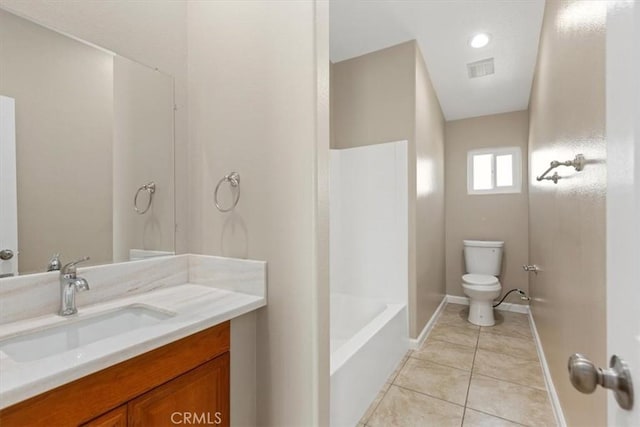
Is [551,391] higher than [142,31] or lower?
lower

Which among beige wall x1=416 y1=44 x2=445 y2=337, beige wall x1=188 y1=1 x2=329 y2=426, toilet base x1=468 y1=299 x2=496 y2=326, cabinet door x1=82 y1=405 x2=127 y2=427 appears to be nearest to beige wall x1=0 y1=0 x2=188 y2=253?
beige wall x1=188 y1=1 x2=329 y2=426

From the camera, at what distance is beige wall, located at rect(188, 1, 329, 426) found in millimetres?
1171

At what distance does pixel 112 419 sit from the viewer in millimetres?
787

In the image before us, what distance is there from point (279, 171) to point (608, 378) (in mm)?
1088

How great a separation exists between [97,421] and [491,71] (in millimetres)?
3590

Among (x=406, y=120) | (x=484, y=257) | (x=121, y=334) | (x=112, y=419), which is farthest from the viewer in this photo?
(x=484, y=257)

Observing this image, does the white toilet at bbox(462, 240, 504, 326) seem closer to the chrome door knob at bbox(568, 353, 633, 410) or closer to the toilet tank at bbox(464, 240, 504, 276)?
the toilet tank at bbox(464, 240, 504, 276)

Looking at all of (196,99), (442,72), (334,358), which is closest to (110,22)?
(196,99)

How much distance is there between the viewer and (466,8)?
210 centimetres

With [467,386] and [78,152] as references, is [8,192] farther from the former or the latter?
[467,386]

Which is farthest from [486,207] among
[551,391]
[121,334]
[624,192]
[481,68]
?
[121,334]

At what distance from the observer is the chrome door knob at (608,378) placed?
42 cm

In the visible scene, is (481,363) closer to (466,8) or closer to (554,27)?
(554,27)

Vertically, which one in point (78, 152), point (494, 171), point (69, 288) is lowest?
point (69, 288)
